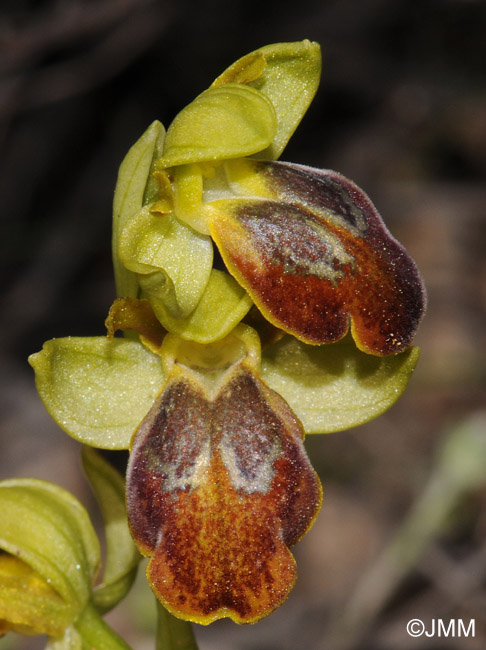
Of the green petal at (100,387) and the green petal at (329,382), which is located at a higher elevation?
the green petal at (100,387)

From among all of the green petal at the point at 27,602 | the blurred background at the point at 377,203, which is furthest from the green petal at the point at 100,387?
the blurred background at the point at 377,203

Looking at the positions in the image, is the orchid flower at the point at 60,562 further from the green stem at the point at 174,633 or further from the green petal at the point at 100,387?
the green petal at the point at 100,387

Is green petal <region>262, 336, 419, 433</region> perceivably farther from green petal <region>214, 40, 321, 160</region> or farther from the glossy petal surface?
green petal <region>214, 40, 321, 160</region>

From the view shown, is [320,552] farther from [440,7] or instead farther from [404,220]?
[440,7]

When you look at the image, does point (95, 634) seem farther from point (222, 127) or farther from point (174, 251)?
point (222, 127)

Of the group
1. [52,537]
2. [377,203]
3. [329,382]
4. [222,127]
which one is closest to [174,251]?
[222,127]

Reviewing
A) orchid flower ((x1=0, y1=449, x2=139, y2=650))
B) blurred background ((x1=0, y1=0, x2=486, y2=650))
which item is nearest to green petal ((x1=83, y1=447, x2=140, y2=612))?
orchid flower ((x1=0, y1=449, x2=139, y2=650))
